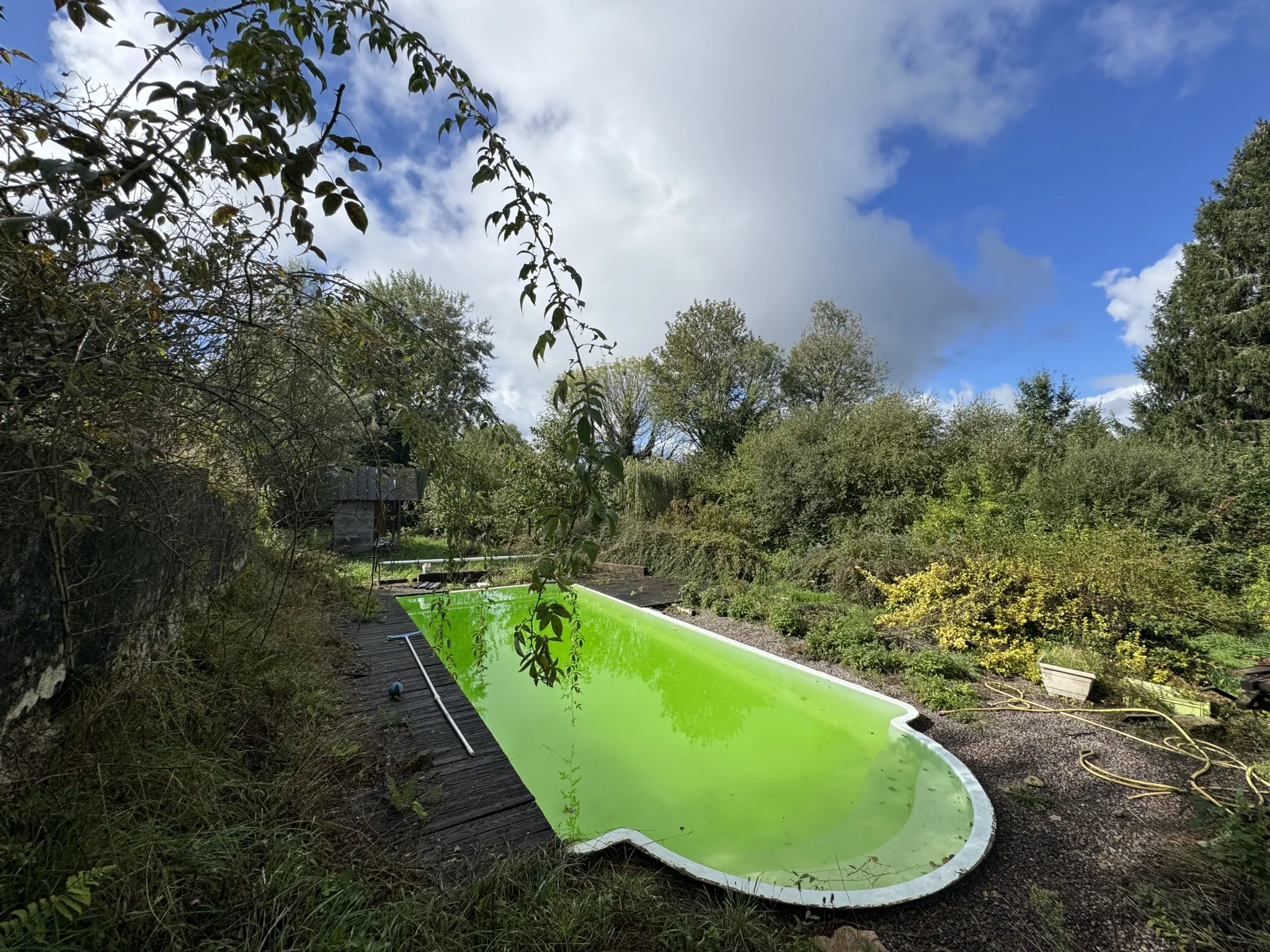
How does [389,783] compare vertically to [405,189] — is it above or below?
below

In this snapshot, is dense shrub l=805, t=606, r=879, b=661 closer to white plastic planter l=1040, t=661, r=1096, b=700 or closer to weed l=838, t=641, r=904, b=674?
weed l=838, t=641, r=904, b=674

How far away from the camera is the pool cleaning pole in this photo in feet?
11.9

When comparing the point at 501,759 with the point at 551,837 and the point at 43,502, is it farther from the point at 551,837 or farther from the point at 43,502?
the point at 43,502

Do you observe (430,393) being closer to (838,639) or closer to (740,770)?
(740,770)

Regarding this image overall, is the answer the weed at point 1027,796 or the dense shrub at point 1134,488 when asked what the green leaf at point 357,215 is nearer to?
the weed at point 1027,796

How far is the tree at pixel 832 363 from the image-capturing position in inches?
675

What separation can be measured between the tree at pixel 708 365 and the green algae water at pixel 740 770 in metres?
11.1

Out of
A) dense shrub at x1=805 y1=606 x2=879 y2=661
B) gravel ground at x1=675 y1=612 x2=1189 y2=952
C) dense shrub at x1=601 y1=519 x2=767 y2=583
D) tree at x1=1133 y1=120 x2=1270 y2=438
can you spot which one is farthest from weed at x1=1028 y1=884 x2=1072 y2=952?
tree at x1=1133 y1=120 x2=1270 y2=438

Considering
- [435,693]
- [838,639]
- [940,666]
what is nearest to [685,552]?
[838,639]

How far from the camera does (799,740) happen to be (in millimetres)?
4355

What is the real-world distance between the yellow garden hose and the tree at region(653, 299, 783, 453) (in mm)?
12141

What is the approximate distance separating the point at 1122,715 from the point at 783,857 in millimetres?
3107

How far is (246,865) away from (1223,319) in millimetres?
17304

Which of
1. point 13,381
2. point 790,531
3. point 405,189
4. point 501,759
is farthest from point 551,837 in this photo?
point 790,531
